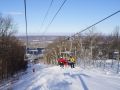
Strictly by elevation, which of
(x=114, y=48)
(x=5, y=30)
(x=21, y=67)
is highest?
(x=5, y=30)

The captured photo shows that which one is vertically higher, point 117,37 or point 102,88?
point 117,37

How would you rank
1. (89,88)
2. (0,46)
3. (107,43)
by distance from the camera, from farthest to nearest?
Result: (107,43), (0,46), (89,88)

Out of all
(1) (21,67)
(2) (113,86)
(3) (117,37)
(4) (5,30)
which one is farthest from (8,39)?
(2) (113,86)

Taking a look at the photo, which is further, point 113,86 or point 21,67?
point 21,67

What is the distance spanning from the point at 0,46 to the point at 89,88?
44.8 meters

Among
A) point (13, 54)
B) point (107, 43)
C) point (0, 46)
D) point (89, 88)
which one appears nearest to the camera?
point (89, 88)

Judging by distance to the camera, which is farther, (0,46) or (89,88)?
(0,46)

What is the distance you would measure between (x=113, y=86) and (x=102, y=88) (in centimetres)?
127

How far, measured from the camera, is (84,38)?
275ft

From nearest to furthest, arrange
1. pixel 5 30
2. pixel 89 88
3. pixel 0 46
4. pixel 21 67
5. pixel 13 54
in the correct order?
pixel 89 88 < pixel 0 46 < pixel 5 30 < pixel 13 54 < pixel 21 67

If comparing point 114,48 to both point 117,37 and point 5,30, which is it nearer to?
point 117,37

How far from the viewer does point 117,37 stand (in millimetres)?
80938

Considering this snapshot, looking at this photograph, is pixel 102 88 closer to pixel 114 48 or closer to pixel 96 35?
pixel 114 48

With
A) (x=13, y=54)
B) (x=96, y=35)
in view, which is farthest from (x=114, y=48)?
(x=13, y=54)
